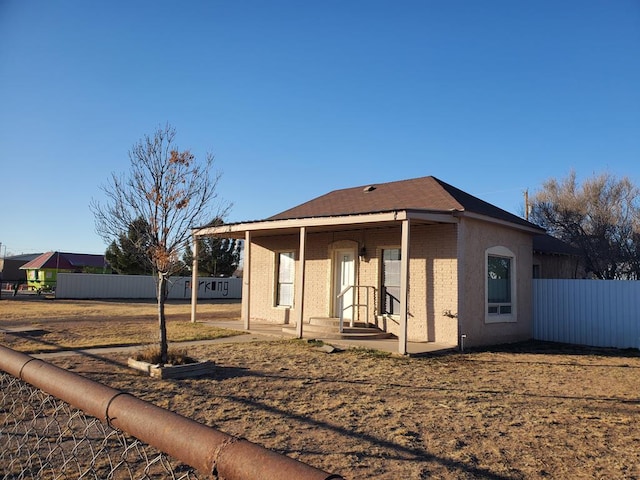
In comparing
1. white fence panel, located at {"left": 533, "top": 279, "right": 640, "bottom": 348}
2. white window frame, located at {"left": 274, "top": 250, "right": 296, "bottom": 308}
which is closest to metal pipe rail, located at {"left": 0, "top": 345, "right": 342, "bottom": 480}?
white window frame, located at {"left": 274, "top": 250, "right": 296, "bottom": 308}

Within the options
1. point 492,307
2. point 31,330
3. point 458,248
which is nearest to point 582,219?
point 492,307

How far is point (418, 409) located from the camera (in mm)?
6551

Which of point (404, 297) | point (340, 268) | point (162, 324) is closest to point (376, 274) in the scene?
point (340, 268)

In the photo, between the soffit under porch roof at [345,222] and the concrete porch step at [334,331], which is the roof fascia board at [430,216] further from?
the concrete porch step at [334,331]

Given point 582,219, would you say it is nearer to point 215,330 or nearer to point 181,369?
point 215,330

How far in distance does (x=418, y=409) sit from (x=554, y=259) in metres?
13.7

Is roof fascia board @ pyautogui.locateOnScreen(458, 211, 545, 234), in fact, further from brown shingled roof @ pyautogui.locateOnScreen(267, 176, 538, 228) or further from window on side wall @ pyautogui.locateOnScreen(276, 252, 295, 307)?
window on side wall @ pyautogui.locateOnScreen(276, 252, 295, 307)

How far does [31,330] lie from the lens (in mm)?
13914

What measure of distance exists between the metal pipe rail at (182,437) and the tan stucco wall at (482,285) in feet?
36.2

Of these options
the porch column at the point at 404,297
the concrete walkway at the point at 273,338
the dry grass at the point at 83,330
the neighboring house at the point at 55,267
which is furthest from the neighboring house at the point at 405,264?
the neighboring house at the point at 55,267

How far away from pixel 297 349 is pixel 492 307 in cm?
559

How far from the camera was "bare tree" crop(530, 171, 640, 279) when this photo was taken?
21.1 metres

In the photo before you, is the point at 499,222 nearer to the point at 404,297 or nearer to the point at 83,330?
the point at 404,297

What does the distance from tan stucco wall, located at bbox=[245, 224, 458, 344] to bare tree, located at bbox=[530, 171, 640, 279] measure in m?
11.1
